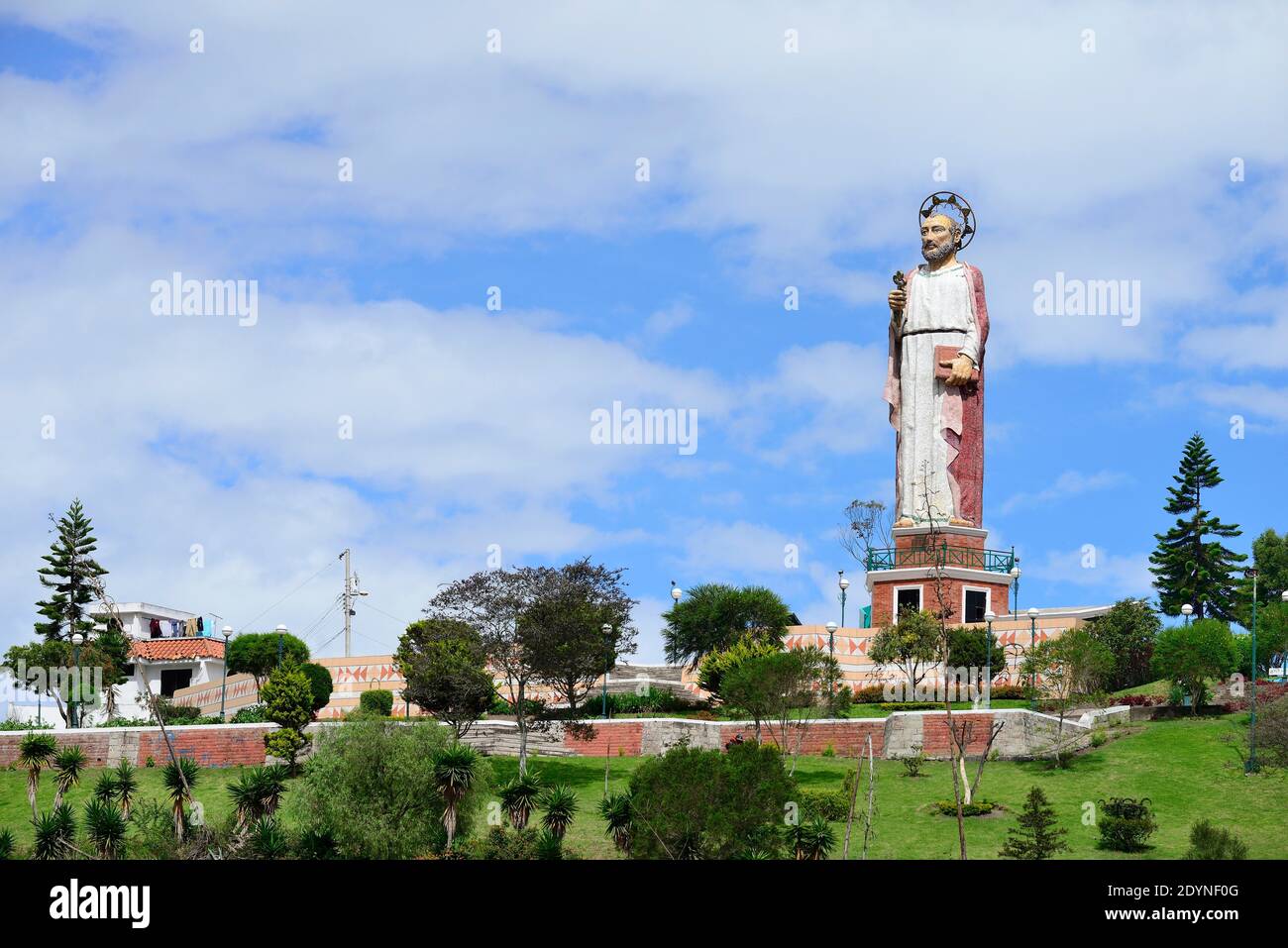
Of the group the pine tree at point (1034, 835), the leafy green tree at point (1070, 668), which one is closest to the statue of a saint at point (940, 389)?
the leafy green tree at point (1070, 668)

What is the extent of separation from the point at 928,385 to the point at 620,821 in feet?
95.4

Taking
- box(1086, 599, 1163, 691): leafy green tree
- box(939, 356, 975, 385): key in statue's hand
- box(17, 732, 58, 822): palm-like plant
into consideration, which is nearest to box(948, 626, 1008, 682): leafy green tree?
box(1086, 599, 1163, 691): leafy green tree

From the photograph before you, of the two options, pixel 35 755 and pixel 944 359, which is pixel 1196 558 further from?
pixel 35 755

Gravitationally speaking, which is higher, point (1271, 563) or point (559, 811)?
point (1271, 563)

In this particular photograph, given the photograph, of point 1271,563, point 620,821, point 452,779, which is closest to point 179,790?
point 452,779

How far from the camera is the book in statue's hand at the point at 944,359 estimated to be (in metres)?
62.6

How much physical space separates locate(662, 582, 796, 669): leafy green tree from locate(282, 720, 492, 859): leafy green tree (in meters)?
19.2

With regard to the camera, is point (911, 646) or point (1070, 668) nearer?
point (1070, 668)

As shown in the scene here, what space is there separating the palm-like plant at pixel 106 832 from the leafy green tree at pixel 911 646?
82.6ft

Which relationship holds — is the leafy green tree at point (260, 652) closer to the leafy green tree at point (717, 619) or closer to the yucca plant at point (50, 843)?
the leafy green tree at point (717, 619)

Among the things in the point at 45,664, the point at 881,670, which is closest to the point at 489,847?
the point at 881,670

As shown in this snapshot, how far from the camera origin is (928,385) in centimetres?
6294

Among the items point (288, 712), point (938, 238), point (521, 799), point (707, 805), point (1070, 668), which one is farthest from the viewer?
point (938, 238)

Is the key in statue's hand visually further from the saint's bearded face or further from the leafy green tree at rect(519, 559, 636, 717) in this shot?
the leafy green tree at rect(519, 559, 636, 717)
